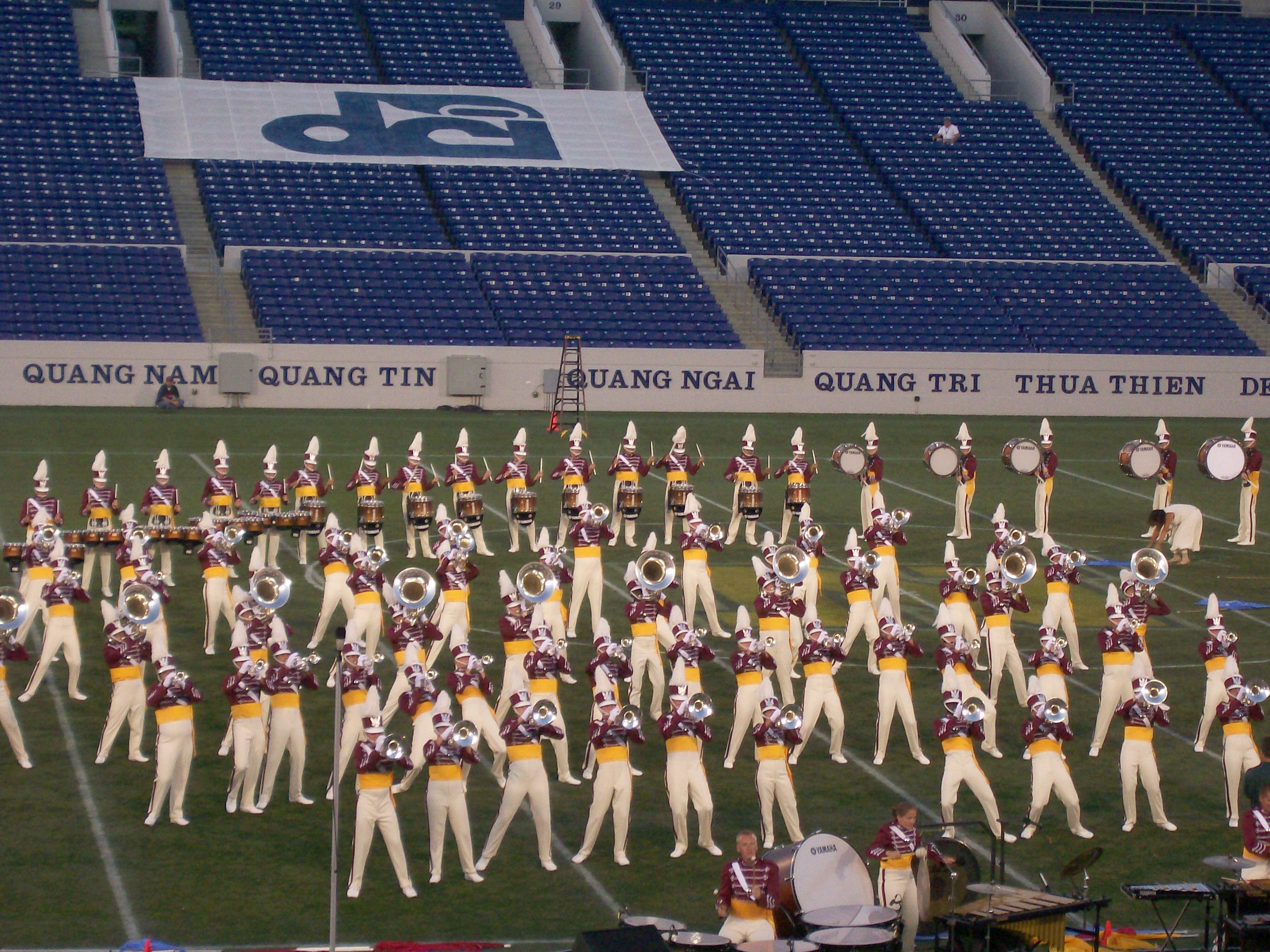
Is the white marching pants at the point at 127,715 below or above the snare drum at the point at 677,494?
below

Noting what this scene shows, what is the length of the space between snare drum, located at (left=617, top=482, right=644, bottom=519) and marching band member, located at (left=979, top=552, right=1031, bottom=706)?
598 centimetres

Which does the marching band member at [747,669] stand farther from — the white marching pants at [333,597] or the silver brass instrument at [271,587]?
the white marching pants at [333,597]

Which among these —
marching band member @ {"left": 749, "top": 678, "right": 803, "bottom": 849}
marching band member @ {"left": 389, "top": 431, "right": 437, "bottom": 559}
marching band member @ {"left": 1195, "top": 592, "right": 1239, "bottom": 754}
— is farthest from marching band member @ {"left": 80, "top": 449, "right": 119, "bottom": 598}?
marching band member @ {"left": 1195, "top": 592, "right": 1239, "bottom": 754}

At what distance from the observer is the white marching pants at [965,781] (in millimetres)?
11906

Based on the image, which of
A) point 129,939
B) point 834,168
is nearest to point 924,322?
point 834,168

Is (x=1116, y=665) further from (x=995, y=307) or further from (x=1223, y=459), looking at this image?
(x=995, y=307)

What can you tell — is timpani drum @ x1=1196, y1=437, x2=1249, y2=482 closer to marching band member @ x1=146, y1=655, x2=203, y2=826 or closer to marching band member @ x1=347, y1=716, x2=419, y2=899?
marching band member @ x1=347, y1=716, x2=419, y2=899

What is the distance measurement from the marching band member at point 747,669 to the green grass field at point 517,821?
18.6 inches

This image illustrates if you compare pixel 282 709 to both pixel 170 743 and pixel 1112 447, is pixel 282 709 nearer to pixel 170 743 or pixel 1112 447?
pixel 170 743

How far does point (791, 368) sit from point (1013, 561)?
21.1 m

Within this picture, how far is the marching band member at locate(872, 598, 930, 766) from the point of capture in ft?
45.1

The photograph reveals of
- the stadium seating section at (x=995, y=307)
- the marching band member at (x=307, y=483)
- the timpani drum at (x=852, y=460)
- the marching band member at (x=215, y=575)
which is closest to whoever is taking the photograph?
the marching band member at (x=215, y=575)

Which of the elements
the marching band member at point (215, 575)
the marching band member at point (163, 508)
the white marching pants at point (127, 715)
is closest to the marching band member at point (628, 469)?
the marching band member at point (163, 508)

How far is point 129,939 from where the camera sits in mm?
10102
